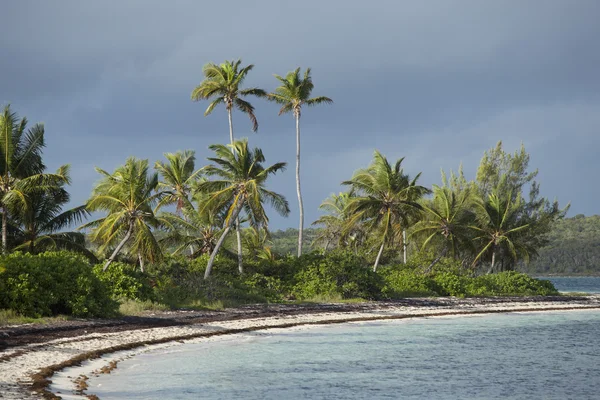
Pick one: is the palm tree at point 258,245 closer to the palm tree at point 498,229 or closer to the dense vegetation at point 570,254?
the palm tree at point 498,229

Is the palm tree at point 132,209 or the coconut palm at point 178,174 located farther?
the coconut palm at point 178,174

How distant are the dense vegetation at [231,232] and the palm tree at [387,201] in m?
0.09

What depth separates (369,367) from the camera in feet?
56.5

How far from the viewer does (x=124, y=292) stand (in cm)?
2664

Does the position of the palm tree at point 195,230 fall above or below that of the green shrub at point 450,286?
above

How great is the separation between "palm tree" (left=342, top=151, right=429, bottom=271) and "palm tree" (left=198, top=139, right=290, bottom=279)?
6377mm

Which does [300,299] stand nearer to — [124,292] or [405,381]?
[124,292]

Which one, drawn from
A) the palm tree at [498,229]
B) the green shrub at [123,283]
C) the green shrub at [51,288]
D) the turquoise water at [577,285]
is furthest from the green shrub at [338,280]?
the turquoise water at [577,285]

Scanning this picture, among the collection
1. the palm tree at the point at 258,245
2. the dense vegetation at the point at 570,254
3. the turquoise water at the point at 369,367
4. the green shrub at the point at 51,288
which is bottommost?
the turquoise water at the point at 369,367

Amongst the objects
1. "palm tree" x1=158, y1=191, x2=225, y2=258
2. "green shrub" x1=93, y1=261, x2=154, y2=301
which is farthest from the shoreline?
"palm tree" x1=158, y1=191, x2=225, y2=258

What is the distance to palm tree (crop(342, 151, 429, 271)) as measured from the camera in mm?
41375

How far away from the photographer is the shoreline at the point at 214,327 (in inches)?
492

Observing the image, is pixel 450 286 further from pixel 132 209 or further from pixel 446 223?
pixel 132 209

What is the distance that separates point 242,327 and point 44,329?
706cm
